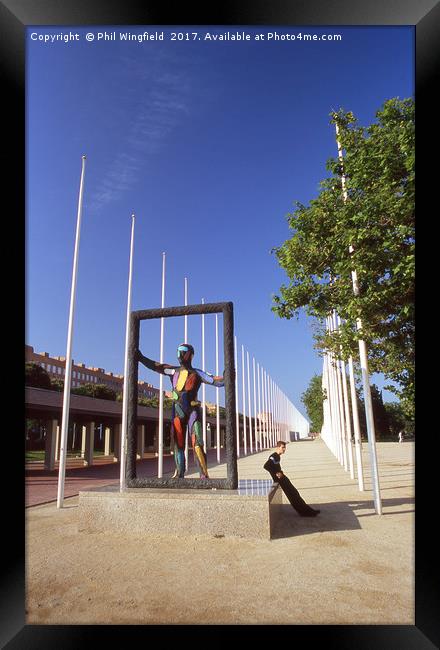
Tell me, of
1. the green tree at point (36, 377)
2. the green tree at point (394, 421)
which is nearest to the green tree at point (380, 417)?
the green tree at point (394, 421)

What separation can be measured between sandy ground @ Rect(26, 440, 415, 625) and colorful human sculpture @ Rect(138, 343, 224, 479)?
185 cm

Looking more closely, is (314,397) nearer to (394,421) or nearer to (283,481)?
(394,421)

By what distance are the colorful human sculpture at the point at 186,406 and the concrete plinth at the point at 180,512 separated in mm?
1010

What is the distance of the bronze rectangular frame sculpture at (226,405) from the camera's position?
8562mm

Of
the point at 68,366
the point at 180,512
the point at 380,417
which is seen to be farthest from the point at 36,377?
the point at 380,417

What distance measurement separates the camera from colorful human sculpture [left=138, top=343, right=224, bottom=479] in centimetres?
926

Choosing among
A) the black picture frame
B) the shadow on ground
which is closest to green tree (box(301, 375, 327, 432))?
the shadow on ground

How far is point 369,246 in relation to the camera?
8844mm

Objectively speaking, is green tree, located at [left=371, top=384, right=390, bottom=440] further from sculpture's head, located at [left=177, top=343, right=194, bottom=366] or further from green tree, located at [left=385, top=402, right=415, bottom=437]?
sculpture's head, located at [left=177, top=343, right=194, bottom=366]

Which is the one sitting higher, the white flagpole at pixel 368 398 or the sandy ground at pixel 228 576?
the white flagpole at pixel 368 398
